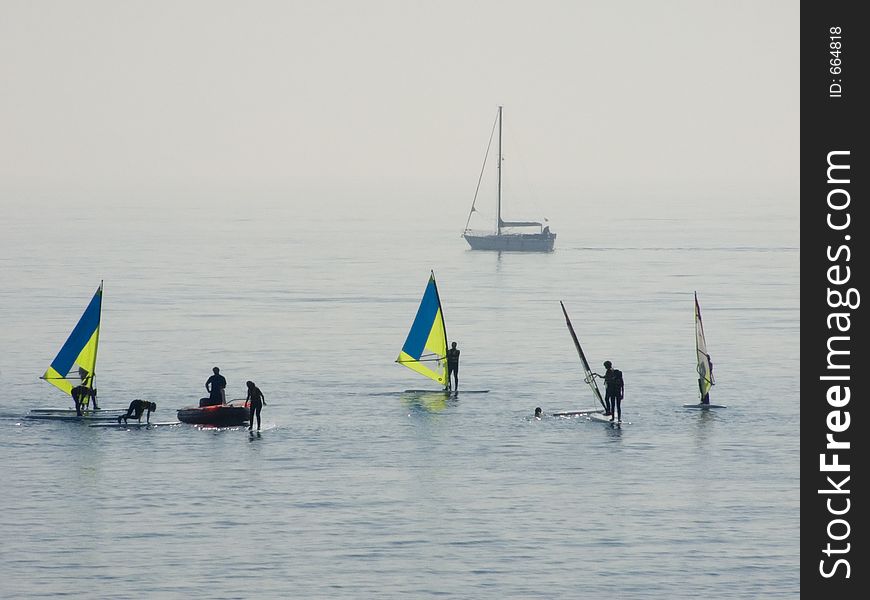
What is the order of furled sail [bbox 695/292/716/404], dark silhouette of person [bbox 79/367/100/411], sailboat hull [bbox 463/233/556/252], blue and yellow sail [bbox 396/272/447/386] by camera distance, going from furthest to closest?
1. sailboat hull [bbox 463/233/556/252]
2. blue and yellow sail [bbox 396/272/447/386]
3. furled sail [bbox 695/292/716/404]
4. dark silhouette of person [bbox 79/367/100/411]

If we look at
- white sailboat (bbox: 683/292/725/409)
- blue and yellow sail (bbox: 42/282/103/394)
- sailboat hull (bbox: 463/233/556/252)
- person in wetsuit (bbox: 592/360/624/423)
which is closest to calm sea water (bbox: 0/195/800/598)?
person in wetsuit (bbox: 592/360/624/423)

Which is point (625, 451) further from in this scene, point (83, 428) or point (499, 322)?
point (499, 322)

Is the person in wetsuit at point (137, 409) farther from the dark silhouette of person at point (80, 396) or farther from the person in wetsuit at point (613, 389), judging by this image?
the person in wetsuit at point (613, 389)

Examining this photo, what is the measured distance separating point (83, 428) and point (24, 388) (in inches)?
430

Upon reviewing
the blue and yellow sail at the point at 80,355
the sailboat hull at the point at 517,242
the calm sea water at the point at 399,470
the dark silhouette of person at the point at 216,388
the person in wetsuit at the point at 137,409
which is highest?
the sailboat hull at the point at 517,242

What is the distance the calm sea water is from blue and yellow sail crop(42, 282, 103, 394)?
6.22 ft

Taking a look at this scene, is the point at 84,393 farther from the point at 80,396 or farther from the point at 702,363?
the point at 702,363

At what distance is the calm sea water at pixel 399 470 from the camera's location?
3662 cm

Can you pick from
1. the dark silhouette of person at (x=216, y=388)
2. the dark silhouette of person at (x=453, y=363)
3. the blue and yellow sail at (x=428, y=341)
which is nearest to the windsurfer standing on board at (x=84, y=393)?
the dark silhouette of person at (x=216, y=388)

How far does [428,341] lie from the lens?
194ft

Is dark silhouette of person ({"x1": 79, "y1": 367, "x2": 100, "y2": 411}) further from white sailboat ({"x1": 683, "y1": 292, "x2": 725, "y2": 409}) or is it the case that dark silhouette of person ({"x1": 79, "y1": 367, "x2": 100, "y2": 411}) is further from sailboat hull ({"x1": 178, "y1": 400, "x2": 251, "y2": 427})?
white sailboat ({"x1": 683, "y1": 292, "x2": 725, "y2": 409})

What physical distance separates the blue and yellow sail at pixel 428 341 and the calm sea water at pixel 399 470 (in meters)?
1.27

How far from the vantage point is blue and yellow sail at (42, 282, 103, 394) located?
2121 inches
